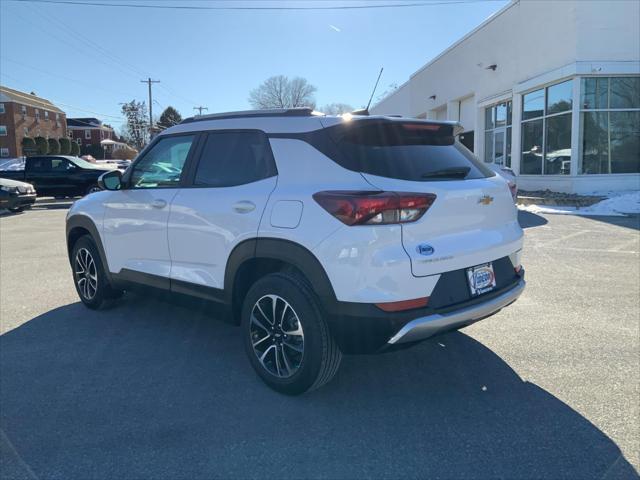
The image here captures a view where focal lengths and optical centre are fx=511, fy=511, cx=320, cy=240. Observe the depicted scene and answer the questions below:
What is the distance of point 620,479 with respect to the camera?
251cm

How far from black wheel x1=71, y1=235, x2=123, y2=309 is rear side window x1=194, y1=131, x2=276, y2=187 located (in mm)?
1935

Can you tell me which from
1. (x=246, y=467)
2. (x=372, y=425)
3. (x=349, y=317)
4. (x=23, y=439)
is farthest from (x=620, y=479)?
(x=23, y=439)

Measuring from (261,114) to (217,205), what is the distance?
756 millimetres

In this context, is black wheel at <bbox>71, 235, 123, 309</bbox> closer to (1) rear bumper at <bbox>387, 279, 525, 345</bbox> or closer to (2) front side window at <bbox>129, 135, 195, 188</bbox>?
(2) front side window at <bbox>129, 135, 195, 188</bbox>

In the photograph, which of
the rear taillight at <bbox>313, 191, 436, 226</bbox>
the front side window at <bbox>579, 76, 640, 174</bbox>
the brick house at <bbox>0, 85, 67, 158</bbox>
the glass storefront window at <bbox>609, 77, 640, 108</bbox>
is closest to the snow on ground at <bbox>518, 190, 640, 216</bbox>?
the front side window at <bbox>579, 76, 640, 174</bbox>

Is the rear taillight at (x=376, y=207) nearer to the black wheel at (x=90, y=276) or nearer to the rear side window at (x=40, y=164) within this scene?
the black wheel at (x=90, y=276)

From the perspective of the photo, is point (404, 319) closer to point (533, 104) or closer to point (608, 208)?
point (608, 208)

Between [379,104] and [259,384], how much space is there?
50.6m

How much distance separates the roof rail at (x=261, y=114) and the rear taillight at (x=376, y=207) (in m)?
0.88

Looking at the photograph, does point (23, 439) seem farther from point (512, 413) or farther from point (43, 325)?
point (512, 413)

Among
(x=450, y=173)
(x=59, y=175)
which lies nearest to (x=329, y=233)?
(x=450, y=173)

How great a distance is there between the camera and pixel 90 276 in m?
5.41

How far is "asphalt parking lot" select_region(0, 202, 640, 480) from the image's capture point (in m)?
2.73

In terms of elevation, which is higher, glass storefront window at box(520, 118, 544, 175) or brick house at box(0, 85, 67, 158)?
Answer: brick house at box(0, 85, 67, 158)
